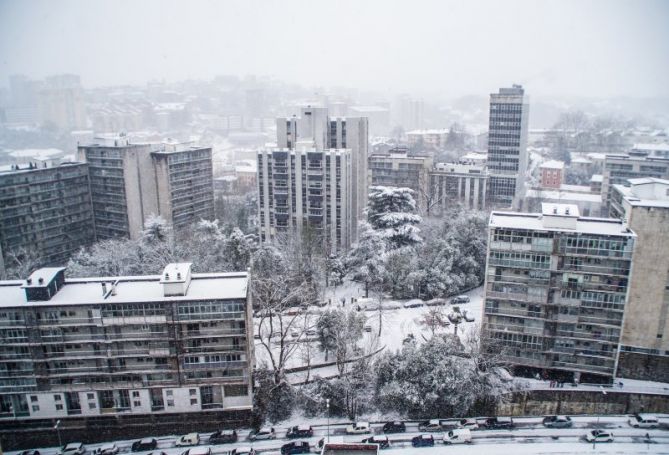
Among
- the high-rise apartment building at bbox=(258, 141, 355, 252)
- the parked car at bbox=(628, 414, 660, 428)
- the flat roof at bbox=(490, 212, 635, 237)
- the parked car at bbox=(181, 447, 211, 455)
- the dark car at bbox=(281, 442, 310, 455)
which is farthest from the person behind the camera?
the high-rise apartment building at bbox=(258, 141, 355, 252)

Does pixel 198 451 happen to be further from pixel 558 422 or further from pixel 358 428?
pixel 558 422

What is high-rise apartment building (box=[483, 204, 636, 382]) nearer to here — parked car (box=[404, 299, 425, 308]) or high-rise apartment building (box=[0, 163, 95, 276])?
parked car (box=[404, 299, 425, 308])

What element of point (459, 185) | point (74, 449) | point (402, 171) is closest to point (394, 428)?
point (74, 449)

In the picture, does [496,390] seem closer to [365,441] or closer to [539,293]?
[539,293]

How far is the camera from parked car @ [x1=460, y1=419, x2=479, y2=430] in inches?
835

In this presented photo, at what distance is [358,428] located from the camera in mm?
21141

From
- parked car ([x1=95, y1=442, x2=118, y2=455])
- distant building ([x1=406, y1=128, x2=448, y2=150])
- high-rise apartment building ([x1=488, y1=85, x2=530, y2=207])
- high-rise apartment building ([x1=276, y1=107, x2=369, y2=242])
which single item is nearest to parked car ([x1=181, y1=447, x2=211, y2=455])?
parked car ([x1=95, y1=442, x2=118, y2=455])

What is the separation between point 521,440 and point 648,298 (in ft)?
26.7

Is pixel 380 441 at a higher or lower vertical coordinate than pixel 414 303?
lower

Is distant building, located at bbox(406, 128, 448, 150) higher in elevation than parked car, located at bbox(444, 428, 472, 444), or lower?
higher

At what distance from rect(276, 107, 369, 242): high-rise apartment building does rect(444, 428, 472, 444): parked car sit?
63.6 feet

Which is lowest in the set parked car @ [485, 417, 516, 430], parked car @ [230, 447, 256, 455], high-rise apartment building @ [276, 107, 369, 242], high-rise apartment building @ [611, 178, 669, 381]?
parked car @ [230, 447, 256, 455]

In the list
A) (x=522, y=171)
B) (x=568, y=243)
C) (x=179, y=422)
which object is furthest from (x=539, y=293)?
(x=522, y=171)

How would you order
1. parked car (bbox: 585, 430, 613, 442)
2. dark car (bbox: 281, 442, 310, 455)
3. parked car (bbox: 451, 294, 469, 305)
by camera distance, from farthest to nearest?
parked car (bbox: 451, 294, 469, 305)
parked car (bbox: 585, 430, 613, 442)
dark car (bbox: 281, 442, 310, 455)
